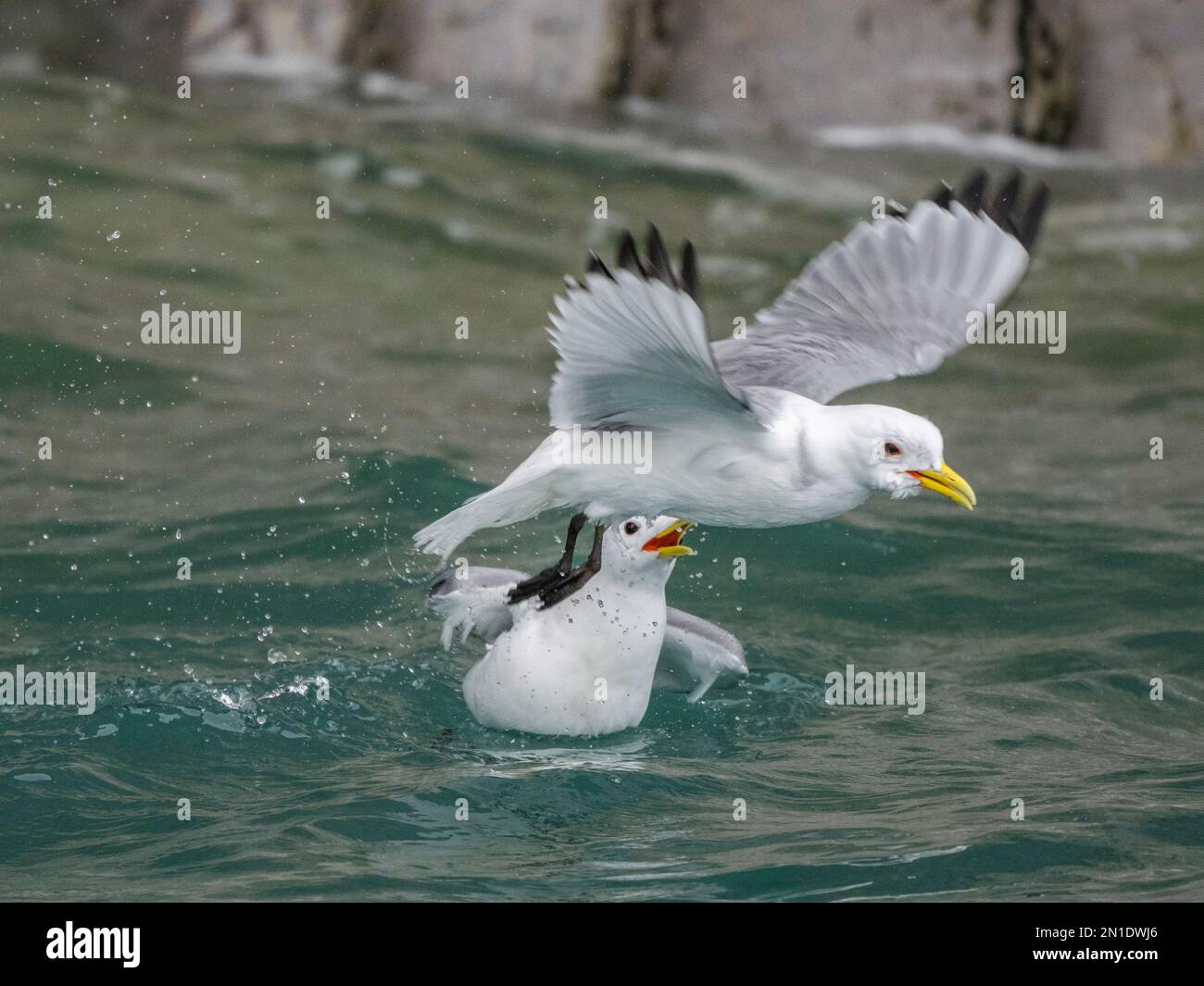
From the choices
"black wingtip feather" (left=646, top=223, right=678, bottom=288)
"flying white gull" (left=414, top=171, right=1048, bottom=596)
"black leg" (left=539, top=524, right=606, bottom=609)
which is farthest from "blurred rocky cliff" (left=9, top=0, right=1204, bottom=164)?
"black wingtip feather" (left=646, top=223, right=678, bottom=288)

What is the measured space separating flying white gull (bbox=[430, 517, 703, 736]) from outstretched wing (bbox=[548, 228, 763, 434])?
947 millimetres

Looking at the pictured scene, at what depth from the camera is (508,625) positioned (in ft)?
22.5

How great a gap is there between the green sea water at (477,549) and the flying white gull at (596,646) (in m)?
0.14

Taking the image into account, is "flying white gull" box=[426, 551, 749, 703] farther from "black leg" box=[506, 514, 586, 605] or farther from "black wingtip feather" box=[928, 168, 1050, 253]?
"black wingtip feather" box=[928, 168, 1050, 253]

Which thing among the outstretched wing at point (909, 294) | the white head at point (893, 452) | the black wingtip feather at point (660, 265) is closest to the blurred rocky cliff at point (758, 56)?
the outstretched wing at point (909, 294)

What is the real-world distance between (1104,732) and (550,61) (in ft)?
28.7

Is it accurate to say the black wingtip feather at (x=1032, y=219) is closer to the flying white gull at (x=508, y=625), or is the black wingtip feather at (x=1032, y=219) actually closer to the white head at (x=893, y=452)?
the white head at (x=893, y=452)

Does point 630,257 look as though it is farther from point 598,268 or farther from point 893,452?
point 893,452

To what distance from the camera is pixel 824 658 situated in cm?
795

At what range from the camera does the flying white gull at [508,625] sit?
678cm

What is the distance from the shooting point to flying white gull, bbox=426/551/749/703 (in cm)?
678

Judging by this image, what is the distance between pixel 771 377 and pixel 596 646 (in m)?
1.18

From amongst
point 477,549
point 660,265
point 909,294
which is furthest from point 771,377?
point 477,549
